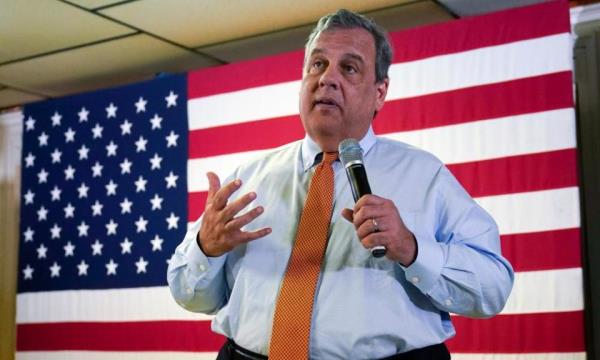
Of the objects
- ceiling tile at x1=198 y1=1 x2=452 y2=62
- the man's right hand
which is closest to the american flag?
ceiling tile at x1=198 y1=1 x2=452 y2=62

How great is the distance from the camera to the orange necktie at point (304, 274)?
127cm

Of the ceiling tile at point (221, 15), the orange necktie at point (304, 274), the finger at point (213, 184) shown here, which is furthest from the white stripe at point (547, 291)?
the finger at point (213, 184)

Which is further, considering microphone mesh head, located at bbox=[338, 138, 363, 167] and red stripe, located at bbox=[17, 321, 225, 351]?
red stripe, located at bbox=[17, 321, 225, 351]

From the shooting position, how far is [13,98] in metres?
4.66

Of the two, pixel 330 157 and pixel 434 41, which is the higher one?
pixel 434 41

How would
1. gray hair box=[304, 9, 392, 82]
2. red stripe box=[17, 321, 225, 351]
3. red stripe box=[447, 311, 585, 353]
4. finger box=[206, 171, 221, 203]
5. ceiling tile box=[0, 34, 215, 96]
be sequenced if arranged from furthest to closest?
ceiling tile box=[0, 34, 215, 96] < red stripe box=[17, 321, 225, 351] < red stripe box=[447, 311, 585, 353] < gray hair box=[304, 9, 392, 82] < finger box=[206, 171, 221, 203]

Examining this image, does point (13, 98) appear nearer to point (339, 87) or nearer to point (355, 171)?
point (339, 87)

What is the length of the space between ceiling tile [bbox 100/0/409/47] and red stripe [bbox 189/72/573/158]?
432mm

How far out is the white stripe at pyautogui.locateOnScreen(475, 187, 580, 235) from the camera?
2.82 m

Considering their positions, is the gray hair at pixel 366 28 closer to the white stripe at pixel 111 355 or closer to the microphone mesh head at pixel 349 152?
the microphone mesh head at pixel 349 152

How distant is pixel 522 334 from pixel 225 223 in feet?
6.32

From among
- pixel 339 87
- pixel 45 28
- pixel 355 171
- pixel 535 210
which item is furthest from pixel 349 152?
pixel 45 28

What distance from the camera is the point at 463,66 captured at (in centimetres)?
312

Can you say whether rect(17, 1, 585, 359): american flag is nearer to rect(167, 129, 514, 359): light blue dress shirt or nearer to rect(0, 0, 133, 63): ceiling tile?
rect(0, 0, 133, 63): ceiling tile
